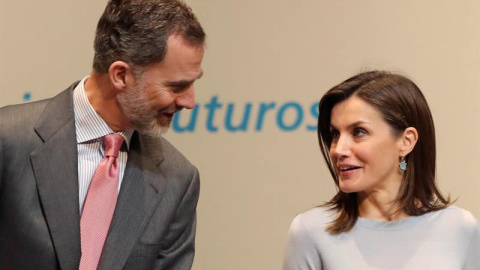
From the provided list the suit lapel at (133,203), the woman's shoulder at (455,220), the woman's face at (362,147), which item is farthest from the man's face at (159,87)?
the woman's shoulder at (455,220)

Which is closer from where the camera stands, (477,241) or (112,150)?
(112,150)

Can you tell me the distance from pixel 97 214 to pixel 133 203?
0.39ft

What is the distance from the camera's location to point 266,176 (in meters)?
3.88

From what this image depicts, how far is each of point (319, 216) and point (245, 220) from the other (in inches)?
50.5

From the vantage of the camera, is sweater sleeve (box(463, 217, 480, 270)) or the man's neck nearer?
the man's neck

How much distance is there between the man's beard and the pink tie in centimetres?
13

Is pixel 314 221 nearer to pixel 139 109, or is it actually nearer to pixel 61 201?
pixel 139 109

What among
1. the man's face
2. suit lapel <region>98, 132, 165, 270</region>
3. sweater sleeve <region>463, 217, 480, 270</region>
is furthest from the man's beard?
sweater sleeve <region>463, 217, 480, 270</region>

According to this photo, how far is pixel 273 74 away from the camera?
3867 mm

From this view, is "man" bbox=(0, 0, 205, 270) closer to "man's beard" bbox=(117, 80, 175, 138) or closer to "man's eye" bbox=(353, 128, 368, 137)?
"man's beard" bbox=(117, 80, 175, 138)

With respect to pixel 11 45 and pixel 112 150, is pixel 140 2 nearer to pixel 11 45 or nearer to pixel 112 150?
pixel 112 150

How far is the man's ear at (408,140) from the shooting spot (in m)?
2.60

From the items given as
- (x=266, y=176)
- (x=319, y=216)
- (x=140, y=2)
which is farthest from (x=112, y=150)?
(x=266, y=176)

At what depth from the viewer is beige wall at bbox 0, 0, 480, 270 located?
3.77 metres
